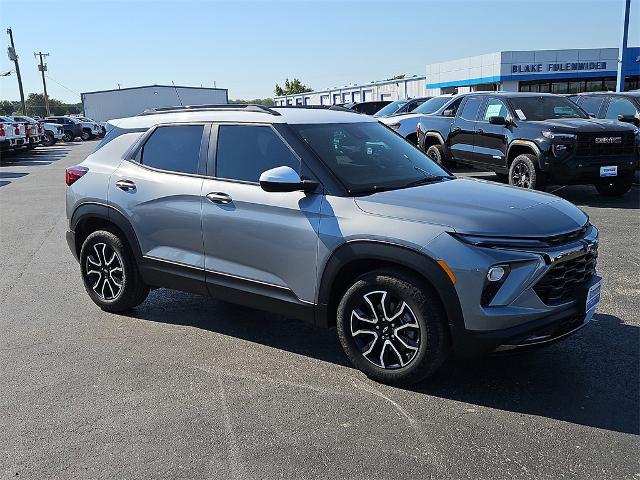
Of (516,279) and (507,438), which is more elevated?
(516,279)

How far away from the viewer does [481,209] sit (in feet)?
12.6

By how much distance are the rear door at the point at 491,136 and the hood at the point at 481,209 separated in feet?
22.9

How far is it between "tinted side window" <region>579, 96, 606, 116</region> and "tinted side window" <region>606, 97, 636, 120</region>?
24cm

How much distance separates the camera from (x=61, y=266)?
7.45 meters

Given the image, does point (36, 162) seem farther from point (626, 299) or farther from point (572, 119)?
point (626, 299)

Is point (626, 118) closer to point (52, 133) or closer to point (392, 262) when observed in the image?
point (392, 262)

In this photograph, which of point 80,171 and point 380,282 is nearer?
point 380,282

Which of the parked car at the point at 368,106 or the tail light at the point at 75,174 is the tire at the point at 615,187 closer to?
the tail light at the point at 75,174

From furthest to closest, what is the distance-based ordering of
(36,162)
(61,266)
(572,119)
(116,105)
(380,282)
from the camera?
(116,105) < (36,162) < (572,119) < (61,266) < (380,282)

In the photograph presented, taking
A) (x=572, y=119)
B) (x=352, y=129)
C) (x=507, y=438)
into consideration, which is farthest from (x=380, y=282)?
(x=572, y=119)

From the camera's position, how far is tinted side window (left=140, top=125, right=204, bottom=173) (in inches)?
195

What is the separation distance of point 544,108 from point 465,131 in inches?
63.5

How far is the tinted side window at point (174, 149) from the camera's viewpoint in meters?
4.95

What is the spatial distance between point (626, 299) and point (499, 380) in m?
2.11
